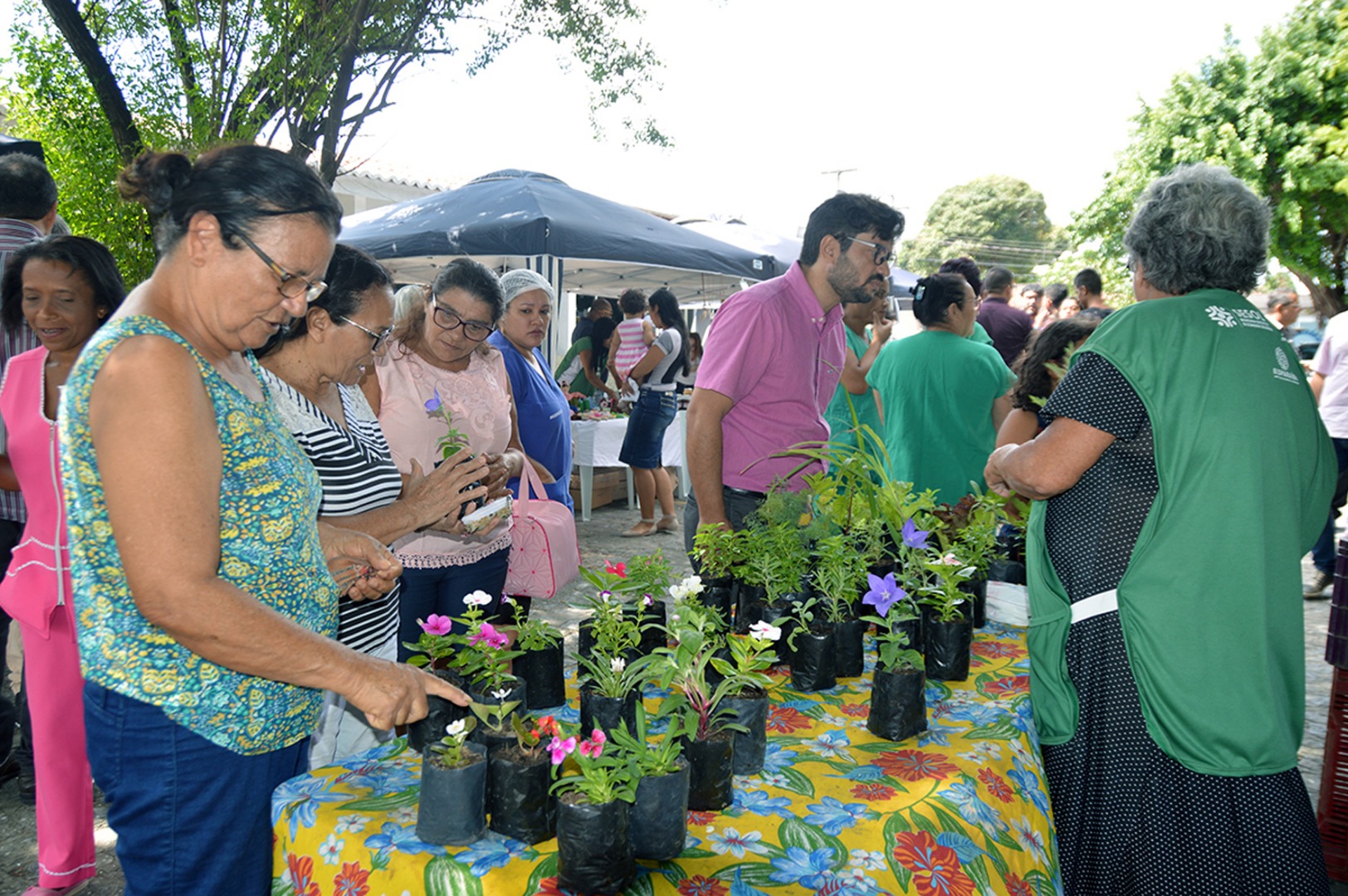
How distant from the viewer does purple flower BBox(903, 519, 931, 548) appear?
6.48 feet

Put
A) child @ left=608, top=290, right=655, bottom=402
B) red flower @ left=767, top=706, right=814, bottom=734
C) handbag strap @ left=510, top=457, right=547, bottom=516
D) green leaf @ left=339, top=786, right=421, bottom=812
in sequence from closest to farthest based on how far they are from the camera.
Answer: green leaf @ left=339, top=786, right=421, bottom=812
red flower @ left=767, top=706, right=814, bottom=734
handbag strap @ left=510, top=457, right=547, bottom=516
child @ left=608, top=290, right=655, bottom=402

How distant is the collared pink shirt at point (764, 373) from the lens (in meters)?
2.75

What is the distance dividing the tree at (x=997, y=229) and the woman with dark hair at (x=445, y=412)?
174 ft

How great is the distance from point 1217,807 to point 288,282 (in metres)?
1.96

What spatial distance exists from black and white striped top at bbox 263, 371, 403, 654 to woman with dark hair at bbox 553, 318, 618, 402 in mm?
6122

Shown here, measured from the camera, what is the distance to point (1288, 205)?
13430 millimetres

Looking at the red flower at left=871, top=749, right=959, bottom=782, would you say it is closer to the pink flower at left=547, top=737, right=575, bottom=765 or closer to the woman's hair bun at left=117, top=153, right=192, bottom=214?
the pink flower at left=547, top=737, right=575, bottom=765

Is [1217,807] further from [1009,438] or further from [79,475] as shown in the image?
[79,475]

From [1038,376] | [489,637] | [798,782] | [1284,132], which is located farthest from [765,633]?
[1284,132]

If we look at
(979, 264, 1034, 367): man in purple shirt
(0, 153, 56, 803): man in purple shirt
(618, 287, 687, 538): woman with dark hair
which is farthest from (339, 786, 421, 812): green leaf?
(618, 287, 687, 538): woman with dark hair

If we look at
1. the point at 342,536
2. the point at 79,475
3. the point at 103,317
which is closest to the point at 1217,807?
the point at 342,536

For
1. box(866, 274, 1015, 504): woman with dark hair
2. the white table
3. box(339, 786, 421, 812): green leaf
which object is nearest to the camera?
box(339, 786, 421, 812): green leaf

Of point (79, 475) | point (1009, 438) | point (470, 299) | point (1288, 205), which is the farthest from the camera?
point (1288, 205)

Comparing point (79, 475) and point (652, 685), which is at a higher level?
point (79, 475)
